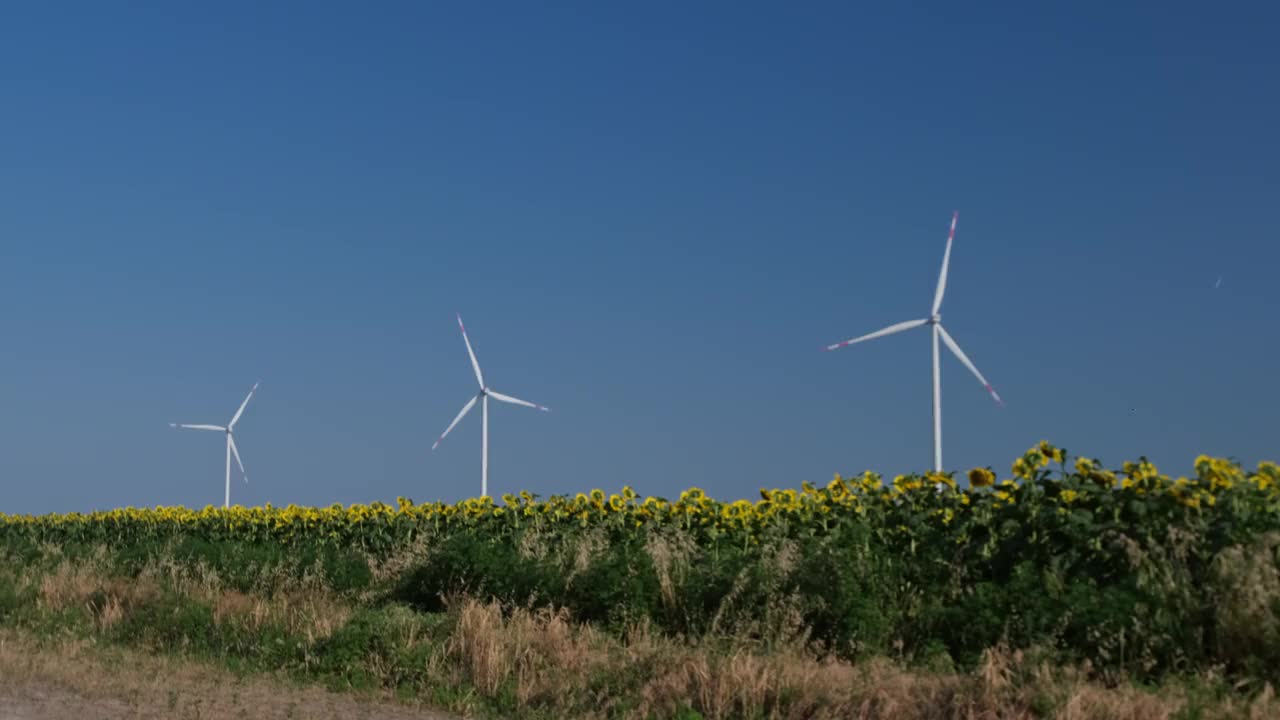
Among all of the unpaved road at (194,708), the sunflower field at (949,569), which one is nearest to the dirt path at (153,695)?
the unpaved road at (194,708)

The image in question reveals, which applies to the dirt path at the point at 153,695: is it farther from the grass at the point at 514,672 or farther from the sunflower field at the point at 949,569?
the sunflower field at the point at 949,569

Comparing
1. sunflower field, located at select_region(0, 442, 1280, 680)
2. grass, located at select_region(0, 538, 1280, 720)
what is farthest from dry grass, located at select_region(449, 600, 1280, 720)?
sunflower field, located at select_region(0, 442, 1280, 680)

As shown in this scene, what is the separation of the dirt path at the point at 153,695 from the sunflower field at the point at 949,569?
10.1ft

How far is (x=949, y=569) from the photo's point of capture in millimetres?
11992

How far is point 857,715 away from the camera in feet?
29.2

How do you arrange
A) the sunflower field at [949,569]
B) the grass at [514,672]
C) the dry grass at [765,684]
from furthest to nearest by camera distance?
the sunflower field at [949,569], the grass at [514,672], the dry grass at [765,684]

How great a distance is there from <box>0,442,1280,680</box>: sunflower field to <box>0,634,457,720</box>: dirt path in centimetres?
308

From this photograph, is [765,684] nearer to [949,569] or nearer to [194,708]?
[949,569]

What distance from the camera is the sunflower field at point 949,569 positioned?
9.82 meters

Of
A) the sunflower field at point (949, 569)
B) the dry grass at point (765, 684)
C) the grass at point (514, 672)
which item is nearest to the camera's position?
the dry grass at point (765, 684)

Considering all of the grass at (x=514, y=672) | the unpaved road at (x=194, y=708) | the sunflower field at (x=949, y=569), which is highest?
the sunflower field at (x=949, y=569)

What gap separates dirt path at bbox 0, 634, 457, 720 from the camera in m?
10.3

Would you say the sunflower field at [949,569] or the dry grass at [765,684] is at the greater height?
the sunflower field at [949,569]

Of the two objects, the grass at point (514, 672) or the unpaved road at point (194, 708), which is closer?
the grass at point (514, 672)
